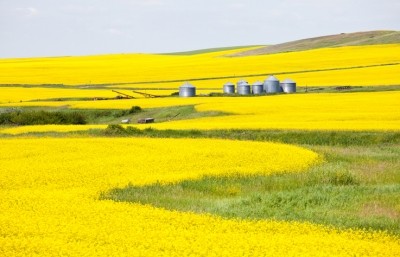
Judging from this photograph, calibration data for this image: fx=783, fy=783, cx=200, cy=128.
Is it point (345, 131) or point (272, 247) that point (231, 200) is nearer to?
point (272, 247)

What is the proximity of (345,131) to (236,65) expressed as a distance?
61018 mm

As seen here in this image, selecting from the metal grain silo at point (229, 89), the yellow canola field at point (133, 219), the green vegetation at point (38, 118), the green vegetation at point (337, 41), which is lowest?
the metal grain silo at point (229, 89)

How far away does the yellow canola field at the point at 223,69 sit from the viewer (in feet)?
238

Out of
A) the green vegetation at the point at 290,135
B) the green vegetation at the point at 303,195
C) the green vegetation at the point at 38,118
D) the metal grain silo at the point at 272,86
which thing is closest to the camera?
the green vegetation at the point at 303,195

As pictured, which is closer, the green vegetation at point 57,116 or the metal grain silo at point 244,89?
the green vegetation at point 57,116

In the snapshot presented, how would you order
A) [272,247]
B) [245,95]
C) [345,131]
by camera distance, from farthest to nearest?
[245,95], [345,131], [272,247]

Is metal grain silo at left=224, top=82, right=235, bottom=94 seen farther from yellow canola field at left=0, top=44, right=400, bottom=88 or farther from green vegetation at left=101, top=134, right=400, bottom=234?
Result: green vegetation at left=101, top=134, right=400, bottom=234

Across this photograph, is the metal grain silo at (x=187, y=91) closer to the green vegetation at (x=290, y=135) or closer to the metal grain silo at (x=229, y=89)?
the metal grain silo at (x=229, y=89)

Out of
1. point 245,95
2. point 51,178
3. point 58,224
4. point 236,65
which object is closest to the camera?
point 58,224

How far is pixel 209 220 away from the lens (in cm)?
1498

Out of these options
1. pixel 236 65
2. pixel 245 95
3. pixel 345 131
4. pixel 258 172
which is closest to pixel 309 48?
pixel 236 65

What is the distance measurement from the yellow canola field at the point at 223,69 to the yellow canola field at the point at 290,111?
1770 centimetres

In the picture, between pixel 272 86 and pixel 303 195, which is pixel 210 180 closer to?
pixel 303 195

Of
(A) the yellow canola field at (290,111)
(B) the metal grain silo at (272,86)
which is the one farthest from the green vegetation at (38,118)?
(B) the metal grain silo at (272,86)
